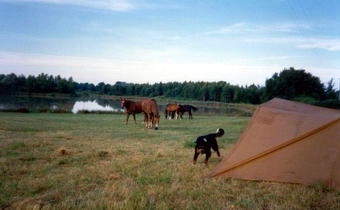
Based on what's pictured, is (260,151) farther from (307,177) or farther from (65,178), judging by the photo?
(65,178)

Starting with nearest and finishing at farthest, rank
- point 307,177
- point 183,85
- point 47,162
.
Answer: point 307,177 → point 47,162 → point 183,85

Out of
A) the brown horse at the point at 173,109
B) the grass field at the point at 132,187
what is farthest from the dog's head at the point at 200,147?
the brown horse at the point at 173,109

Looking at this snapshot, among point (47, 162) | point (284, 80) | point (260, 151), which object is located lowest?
point (47, 162)

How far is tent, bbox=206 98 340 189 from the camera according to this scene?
6480mm

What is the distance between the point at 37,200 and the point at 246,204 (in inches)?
126

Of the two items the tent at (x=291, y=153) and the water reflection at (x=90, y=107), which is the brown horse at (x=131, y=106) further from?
the tent at (x=291, y=153)

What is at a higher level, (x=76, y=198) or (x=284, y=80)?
(x=284, y=80)

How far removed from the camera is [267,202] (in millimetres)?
5344

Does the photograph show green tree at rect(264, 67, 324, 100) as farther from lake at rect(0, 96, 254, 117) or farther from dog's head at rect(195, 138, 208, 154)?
dog's head at rect(195, 138, 208, 154)

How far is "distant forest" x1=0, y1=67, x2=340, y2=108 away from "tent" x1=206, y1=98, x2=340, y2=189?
1403 inches

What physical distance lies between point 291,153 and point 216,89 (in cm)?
10719

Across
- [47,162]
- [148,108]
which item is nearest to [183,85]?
[148,108]

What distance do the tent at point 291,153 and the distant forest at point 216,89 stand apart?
35.6m

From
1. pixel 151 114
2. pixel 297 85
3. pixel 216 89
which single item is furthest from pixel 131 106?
pixel 216 89
